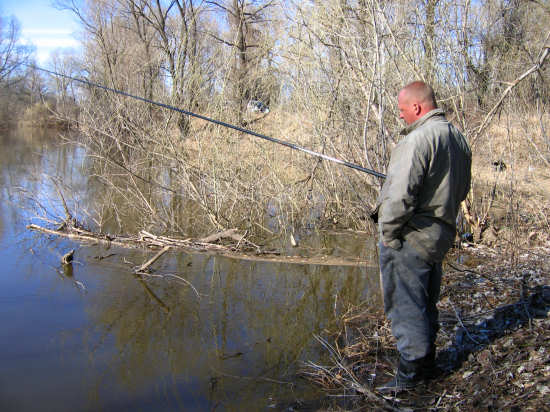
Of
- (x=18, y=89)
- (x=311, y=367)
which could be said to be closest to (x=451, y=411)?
(x=311, y=367)

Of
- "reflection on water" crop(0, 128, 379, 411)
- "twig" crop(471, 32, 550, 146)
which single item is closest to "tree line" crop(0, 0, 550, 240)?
"twig" crop(471, 32, 550, 146)

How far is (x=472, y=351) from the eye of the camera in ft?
10.7

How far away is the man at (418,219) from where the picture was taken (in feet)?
8.63

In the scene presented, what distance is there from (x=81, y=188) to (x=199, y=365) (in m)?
8.22

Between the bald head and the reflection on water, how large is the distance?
1.92m

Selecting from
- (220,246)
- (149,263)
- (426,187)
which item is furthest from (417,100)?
(220,246)

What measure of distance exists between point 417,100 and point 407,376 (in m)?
1.65

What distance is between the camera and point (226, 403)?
3.06 m

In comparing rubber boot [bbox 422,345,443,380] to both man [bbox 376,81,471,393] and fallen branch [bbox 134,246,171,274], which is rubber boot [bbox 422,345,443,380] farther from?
fallen branch [bbox 134,246,171,274]

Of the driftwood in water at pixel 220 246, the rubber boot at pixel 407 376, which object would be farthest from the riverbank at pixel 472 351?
the driftwood in water at pixel 220 246

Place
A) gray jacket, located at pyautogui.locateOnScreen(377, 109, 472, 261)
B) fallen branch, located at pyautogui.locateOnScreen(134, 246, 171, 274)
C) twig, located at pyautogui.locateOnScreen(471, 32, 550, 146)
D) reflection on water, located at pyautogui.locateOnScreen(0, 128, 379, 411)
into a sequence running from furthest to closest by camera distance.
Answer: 1. fallen branch, located at pyautogui.locateOnScreen(134, 246, 171, 274)
2. twig, located at pyautogui.locateOnScreen(471, 32, 550, 146)
3. reflection on water, located at pyautogui.locateOnScreen(0, 128, 379, 411)
4. gray jacket, located at pyautogui.locateOnScreen(377, 109, 472, 261)

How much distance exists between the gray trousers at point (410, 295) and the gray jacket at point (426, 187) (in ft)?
0.27

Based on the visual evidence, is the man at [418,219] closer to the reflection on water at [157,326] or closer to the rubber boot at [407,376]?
the rubber boot at [407,376]

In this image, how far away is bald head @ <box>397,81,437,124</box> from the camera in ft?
9.23
